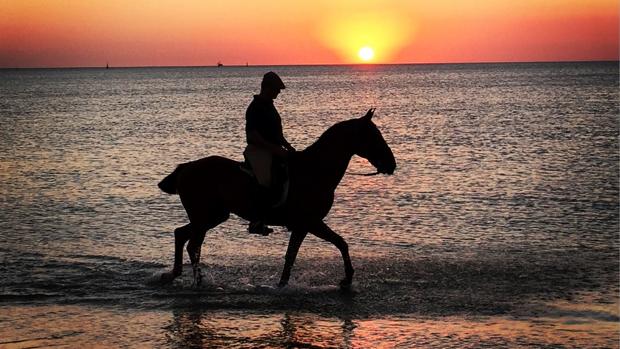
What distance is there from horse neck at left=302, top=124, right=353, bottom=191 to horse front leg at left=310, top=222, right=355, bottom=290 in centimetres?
56

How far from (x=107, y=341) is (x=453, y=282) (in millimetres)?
5143

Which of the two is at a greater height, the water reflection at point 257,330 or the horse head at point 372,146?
the horse head at point 372,146

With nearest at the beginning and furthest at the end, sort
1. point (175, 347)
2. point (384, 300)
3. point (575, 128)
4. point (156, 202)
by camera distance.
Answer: point (175, 347)
point (384, 300)
point (156, 202)
point (575, 128)

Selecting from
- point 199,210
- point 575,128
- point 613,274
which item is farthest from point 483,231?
point 575,128

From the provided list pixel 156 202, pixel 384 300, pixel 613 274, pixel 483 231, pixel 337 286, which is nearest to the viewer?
pixel 384 300

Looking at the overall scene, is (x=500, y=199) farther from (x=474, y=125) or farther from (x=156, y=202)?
(x=474, y=125)

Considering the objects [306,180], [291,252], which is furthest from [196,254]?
[306,180]

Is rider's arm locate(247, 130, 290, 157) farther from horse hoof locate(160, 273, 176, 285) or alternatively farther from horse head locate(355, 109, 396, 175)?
horse hoof locate(160, 273, 176, 285)

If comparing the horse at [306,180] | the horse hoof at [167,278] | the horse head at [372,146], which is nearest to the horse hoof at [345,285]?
the horse at [306,180]

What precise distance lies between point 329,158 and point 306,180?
0.42 metres

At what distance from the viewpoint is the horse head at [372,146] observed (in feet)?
40.4

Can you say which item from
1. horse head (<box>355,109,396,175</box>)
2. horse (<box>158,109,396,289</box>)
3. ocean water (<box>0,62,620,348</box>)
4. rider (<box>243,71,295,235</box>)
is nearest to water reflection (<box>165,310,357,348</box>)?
ocean water (<box>0,62,620,348</box>)

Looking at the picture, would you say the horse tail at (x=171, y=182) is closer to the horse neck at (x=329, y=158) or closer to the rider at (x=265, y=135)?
the rider at (x=265, y=135)

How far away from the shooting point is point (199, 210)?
12.7 m
